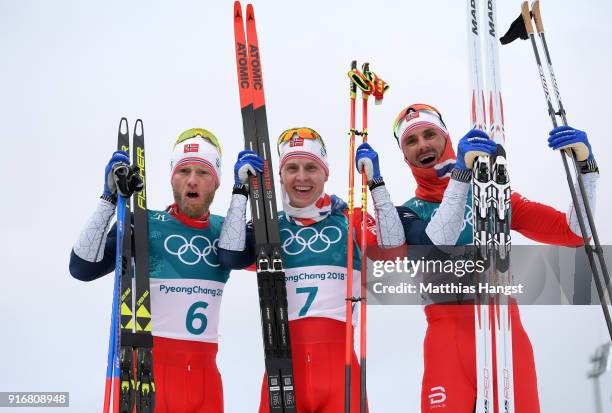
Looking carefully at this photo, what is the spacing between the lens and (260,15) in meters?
5.89

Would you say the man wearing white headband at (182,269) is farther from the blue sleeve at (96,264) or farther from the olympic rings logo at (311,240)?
the olympic rings logo at (311,240)

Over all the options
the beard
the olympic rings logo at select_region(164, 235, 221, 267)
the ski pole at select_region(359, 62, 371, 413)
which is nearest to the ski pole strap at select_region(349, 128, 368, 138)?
the ski pole at select_region(359, 62, 371, 413)

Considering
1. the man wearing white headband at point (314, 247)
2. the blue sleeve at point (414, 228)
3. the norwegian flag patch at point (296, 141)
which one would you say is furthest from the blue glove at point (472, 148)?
the norwegian flag patch at point (296, 141)

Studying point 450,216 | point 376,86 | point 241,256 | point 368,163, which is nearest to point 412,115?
point 376,86

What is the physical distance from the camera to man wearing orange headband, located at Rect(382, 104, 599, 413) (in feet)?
11.0

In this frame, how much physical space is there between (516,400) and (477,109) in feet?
4.39

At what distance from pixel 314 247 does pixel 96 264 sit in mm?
1054

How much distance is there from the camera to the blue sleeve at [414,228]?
3.56m

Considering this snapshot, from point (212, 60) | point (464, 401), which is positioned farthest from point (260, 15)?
point (464, 401)

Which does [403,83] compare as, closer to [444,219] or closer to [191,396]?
[444,219]

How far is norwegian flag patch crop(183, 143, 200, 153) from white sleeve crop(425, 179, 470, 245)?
4.17ft

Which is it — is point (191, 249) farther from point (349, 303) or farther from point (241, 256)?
point (349, 303)

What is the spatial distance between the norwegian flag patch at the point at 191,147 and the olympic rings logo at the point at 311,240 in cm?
65

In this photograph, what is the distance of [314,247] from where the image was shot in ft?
12.1
